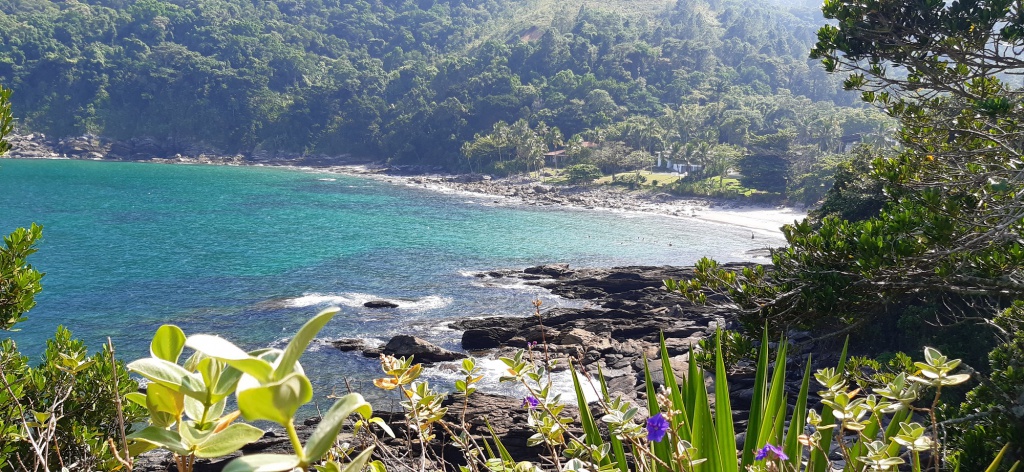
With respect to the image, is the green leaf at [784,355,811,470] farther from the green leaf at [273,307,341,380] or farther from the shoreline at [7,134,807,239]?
the shoreline at [7,134,807,239]

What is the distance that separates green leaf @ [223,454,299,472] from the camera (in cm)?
62

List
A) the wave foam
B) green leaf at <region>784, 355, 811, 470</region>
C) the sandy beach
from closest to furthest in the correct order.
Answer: green leaf at <region>784, 355, 811, 470</region>
the wave foam
the sandy beach

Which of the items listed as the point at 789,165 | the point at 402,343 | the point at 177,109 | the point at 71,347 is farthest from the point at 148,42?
the point at 71,347

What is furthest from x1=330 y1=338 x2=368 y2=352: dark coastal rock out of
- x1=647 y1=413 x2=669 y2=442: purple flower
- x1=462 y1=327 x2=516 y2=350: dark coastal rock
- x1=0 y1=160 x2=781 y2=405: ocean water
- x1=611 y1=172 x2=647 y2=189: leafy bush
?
x1=611 y1=172 x2=647 y2=189: leafy bush

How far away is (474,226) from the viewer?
4294 centimetres

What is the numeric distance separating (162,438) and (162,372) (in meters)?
0.13

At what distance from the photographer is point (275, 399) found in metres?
0.59

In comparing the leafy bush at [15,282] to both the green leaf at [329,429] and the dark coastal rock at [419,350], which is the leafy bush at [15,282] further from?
the dark coastal rock at [419,350]

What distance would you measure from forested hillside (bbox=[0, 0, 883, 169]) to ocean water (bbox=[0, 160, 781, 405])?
2899 cm

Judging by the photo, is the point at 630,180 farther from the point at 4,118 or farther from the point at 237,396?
the point at 237,396

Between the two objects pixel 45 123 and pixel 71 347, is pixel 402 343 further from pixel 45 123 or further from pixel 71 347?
pixel 45 123

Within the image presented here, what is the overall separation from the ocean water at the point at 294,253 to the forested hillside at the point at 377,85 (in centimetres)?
2899

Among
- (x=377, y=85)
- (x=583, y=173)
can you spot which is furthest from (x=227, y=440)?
(x=377, y=85)

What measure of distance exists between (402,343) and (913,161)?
Answer: 46.1ft
